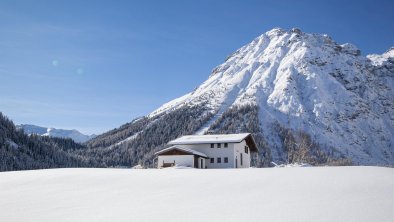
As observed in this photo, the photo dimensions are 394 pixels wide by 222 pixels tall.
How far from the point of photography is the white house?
58037 millimetres

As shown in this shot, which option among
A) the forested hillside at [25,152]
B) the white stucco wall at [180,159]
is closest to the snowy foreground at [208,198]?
the white stucco wall at [180,159]

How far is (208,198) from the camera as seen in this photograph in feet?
52.4

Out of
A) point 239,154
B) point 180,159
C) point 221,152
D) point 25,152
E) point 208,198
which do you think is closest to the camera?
point 208,198

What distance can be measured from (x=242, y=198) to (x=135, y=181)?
7781 mm

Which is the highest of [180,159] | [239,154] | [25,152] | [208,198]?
[25,152]

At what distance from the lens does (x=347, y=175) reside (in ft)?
65.1

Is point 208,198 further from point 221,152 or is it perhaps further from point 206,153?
point 206,153

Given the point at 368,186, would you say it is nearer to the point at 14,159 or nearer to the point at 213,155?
the point at 213,155

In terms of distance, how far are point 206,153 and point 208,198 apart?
1775 inches

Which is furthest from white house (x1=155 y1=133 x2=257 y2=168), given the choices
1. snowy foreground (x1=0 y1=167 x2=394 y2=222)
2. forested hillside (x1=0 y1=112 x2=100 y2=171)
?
forested hillside (x1=0 y1=112 x2=100 y2=171)

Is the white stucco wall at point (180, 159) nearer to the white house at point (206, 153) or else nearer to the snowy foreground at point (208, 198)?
the white house at point (206, 153)

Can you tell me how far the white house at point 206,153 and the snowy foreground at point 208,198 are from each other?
35.4 meters

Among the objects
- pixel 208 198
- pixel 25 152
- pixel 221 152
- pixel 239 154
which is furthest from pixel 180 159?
pixel 25 152

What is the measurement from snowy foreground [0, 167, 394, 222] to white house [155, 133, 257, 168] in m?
→ 35.4
